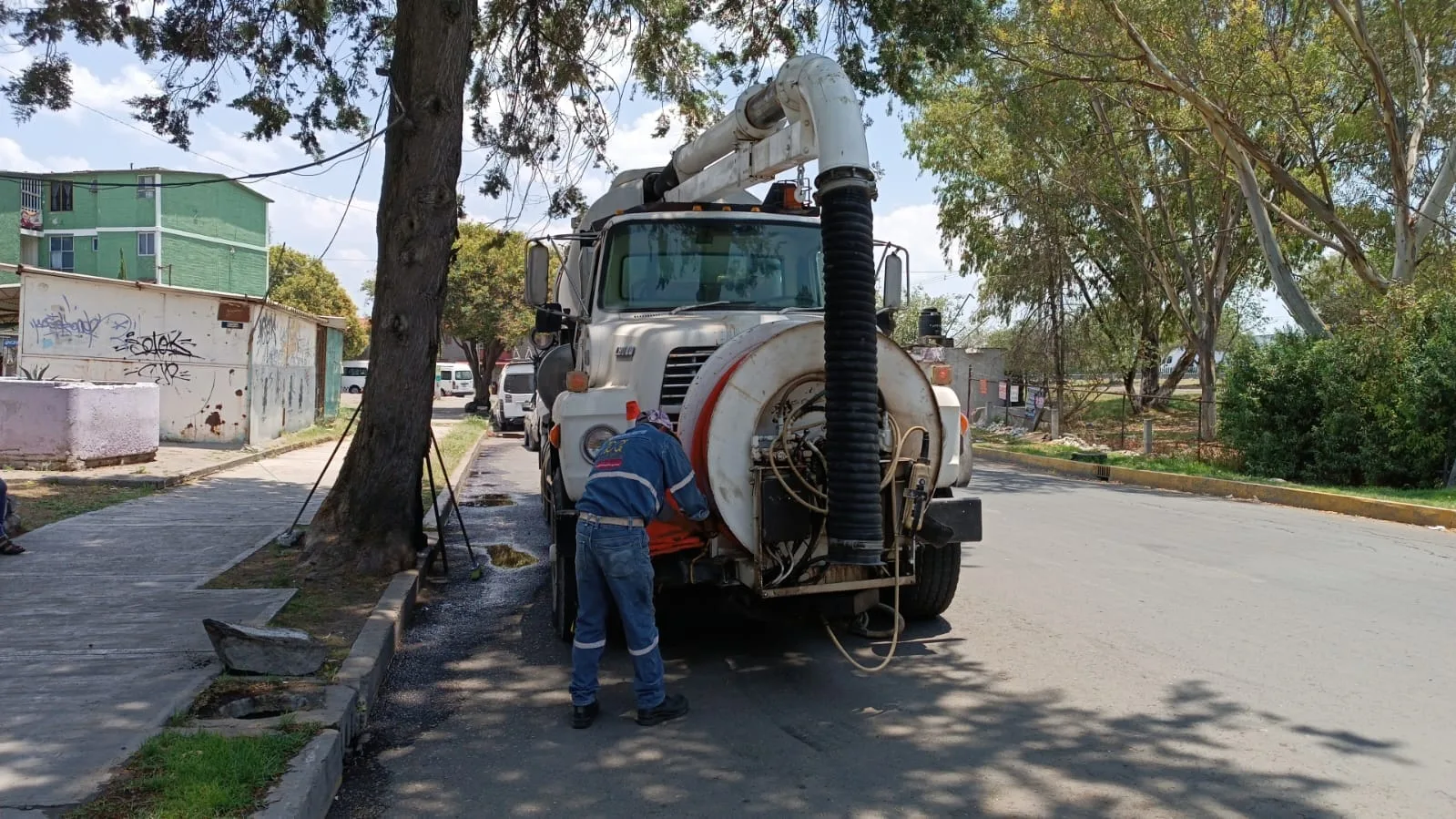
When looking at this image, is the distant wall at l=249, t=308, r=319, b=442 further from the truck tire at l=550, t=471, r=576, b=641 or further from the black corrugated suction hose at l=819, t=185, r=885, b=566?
the black corrugated suction hose at l=819, t=185, r=885, b=566

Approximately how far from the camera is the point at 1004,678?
18.0 ft

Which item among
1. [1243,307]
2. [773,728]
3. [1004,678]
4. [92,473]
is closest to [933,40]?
[1004,678]

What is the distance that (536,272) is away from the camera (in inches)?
298

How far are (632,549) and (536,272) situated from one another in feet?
11.0

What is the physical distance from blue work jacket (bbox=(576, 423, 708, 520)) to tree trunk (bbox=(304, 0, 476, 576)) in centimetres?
348

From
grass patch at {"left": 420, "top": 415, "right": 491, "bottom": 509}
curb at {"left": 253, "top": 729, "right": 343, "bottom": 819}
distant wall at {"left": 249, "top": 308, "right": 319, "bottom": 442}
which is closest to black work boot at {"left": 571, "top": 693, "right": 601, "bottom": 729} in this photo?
curb at {"left": 253, "top": 729, "right": 343, "bottom": 819}

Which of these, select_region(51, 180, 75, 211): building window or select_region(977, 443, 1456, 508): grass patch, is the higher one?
select_region(51, 180, 75, 211): building window

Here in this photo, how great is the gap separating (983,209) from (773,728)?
87.6 feet

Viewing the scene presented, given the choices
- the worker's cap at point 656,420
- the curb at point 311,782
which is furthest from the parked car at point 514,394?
the curb at point 311,782

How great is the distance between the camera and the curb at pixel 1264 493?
39.2 ft

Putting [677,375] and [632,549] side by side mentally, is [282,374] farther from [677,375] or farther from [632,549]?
[632,549]

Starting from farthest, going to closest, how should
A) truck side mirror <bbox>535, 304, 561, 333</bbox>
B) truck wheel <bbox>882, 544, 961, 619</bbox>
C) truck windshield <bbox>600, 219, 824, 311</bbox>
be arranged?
truck side mirror <bbox>535, 304, 561, 333</bbox> < truck windshield <bbox>600, 219, 824, 311</bbox> < truck wheel <bbox>882, 544, 961, 619</bbox>

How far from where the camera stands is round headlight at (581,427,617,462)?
5793 mm

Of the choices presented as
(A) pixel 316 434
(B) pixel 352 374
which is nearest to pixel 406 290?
(A) pixel 316 434
